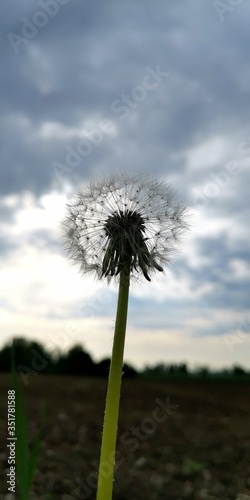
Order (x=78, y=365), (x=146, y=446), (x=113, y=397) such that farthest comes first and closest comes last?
(x=78, y=365) < (x=146, y=446) < (x=113, y=397)

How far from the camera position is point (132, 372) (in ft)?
67.9

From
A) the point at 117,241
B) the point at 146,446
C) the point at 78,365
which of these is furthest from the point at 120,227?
the point at 78,365

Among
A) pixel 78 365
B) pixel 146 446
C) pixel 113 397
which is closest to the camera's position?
pixel 113 397

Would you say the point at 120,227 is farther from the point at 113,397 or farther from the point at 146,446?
the point at 146,446

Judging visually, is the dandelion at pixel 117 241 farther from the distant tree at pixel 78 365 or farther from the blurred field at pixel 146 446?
the distant tree at pixel 78 365

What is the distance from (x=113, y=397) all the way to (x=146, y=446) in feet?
26.3

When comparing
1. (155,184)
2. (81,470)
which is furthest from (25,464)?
(81,470)

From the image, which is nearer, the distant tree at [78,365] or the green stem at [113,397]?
the green stem at [113,397]

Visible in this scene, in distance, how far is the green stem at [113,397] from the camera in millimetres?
2568

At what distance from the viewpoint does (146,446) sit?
10.1 metres

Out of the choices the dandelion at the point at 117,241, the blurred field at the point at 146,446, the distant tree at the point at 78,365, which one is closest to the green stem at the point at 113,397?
the dandelion at the point at 117,241

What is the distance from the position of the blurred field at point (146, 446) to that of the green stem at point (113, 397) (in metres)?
1.43

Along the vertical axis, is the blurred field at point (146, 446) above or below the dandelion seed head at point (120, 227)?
below

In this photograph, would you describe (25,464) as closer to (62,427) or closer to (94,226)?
(94,226)
